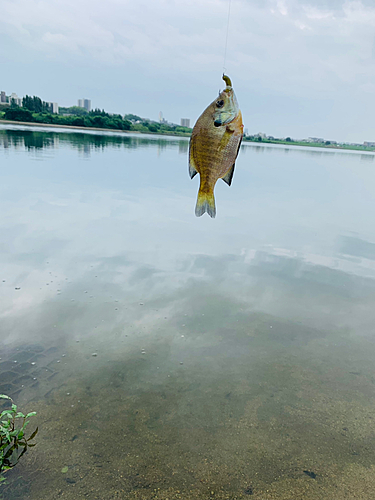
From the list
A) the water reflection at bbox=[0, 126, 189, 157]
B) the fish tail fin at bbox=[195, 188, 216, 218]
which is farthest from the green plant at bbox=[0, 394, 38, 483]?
the water reflection at bbox=[0, 126, 189, 157]

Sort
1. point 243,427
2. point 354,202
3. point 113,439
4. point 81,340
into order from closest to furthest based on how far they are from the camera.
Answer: point 113,439 → point 243,427 → point 81,340 → point 354,202

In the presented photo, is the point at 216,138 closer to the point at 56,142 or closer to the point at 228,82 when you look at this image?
the point at 228,82

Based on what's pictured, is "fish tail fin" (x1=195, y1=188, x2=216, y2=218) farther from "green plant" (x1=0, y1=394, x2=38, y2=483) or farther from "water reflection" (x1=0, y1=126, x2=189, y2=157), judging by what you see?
"water reflection" (x1=0, y1=126, x2=189, y2=157)

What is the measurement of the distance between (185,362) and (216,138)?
5.22 meters

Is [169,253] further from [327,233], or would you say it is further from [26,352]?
[327,233]

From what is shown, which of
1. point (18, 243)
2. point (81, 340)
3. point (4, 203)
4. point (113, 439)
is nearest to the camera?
point (113, 439)

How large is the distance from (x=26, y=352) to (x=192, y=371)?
2926mm

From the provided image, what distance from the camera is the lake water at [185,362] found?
4504 mm

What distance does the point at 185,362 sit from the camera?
6547 millimetres

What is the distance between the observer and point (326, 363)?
692 centimetres

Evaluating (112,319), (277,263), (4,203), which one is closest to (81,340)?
(112,319)

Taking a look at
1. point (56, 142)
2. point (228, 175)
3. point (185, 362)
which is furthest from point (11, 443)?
point (56, 142)

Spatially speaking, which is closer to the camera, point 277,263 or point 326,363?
point 326,363

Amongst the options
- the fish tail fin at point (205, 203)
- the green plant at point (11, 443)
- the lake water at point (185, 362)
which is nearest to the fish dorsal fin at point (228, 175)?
the fish tail fin at point (205, 203)
